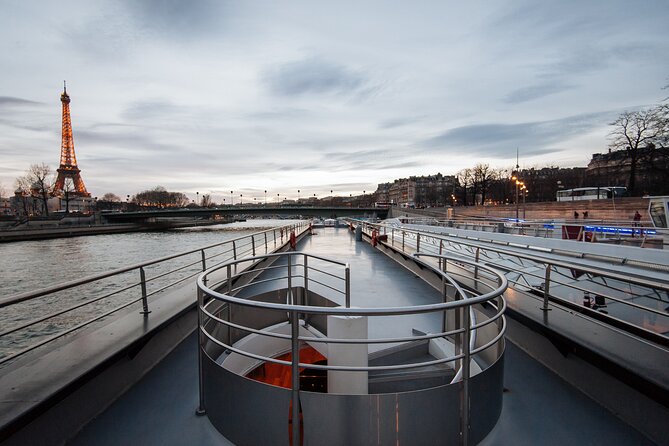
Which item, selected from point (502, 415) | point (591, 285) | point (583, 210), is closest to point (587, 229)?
point (591, 285)

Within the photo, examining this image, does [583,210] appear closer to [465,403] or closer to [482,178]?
[465,403]

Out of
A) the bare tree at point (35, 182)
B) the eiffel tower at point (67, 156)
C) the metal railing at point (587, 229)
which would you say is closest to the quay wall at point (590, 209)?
the metal railing at point (587, 229)

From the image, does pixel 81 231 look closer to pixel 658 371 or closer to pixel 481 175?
pixel 658 371

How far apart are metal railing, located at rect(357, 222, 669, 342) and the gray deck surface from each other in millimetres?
791

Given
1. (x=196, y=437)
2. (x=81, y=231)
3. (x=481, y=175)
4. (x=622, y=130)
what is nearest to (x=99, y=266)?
(x=196, y=437)

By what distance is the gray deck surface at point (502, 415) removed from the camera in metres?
2.41

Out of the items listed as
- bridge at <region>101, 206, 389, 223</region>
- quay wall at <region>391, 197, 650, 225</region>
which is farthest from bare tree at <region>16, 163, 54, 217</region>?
quay wall at <region>391, 197, 650, 225</region>

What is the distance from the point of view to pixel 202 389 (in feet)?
8.96

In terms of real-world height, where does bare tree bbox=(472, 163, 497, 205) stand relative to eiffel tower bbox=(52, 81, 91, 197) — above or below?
below

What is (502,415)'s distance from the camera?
268cm

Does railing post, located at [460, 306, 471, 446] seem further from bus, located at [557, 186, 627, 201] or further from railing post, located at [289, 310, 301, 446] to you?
bus, located at [557, 186, 627, 201]

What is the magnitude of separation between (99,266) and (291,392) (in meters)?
27.6

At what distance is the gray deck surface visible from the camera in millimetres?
2408

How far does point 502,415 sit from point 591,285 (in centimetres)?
740
